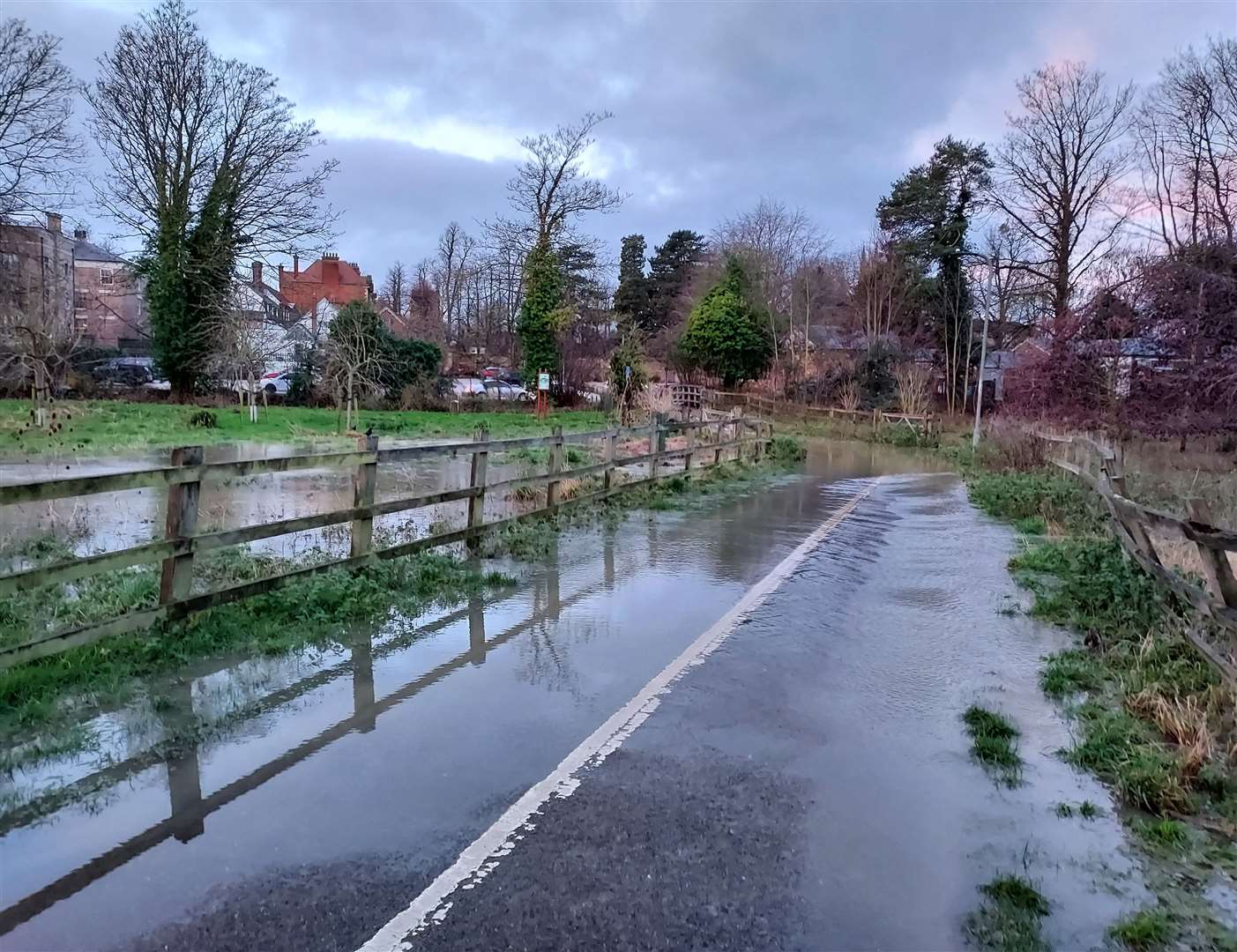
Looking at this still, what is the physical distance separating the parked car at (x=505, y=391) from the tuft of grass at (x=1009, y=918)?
38.6 meters

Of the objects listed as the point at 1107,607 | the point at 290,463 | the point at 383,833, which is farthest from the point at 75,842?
the point at 1107,607

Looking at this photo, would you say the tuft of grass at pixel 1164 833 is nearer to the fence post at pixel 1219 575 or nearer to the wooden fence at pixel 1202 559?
the wooden fence at pixel 1202 559

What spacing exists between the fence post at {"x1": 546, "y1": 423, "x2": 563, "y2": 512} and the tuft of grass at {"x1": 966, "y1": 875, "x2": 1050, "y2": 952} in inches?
342

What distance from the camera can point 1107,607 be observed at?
7641mm

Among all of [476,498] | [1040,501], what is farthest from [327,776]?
[1040,501]

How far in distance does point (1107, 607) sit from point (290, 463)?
715 centimetres

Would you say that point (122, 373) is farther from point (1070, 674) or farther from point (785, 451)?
point (1070, 674)

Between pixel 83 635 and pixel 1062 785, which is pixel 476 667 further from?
pixel 1062 785

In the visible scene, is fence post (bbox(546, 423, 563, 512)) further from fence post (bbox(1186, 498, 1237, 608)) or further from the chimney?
the chimney

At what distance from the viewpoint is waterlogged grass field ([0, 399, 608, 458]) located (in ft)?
63.4

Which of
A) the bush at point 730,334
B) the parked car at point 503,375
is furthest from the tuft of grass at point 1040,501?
the parked car at point 503,375

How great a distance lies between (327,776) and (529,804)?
1055 millimetres

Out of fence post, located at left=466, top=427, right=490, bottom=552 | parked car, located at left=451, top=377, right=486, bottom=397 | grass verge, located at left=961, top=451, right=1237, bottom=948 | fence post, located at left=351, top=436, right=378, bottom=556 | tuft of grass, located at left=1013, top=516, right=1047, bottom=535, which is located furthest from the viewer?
parked car, located at left=451, top=377, right=486, bottom=397

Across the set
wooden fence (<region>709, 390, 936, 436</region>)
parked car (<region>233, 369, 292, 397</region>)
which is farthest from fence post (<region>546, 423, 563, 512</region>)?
parked car (<region>233, 369, 292, 397</region>)
